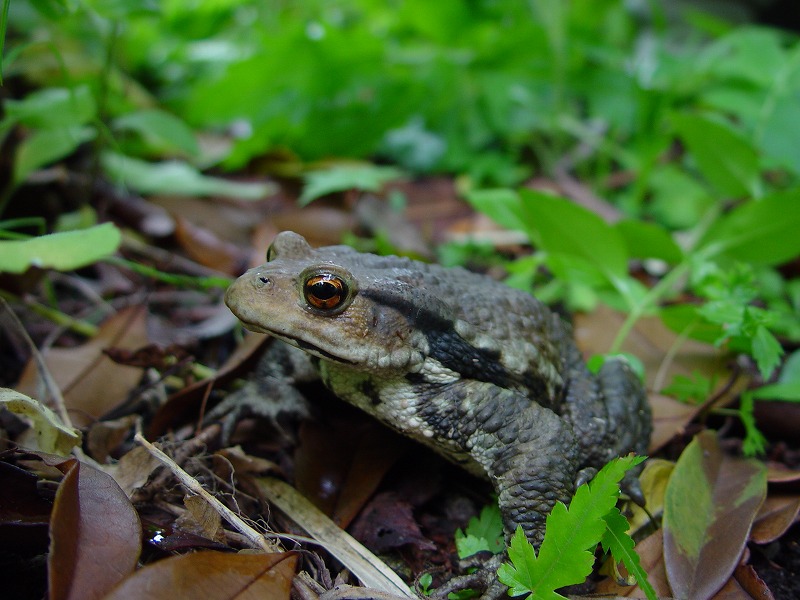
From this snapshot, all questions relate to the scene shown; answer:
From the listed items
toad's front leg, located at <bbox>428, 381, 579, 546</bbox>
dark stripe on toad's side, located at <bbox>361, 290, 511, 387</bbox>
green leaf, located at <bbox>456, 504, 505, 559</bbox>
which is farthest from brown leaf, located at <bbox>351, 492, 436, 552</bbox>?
dark stripe on toad's side, located at <bbox>361, 290, 511, 387</bbox>

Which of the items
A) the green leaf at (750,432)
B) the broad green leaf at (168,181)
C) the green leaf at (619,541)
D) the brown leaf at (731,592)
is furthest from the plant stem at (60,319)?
the green leaf at (750,432)

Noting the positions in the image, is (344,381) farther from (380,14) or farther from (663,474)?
(380,14)

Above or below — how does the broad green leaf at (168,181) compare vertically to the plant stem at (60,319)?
above

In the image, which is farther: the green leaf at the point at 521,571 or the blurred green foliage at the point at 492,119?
the blurred green foliage at the point at 492,119

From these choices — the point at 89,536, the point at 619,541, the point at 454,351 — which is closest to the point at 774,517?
the point at 619,541

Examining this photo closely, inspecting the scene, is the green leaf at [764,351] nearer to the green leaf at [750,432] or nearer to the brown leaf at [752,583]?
the green leaf at [750,432]

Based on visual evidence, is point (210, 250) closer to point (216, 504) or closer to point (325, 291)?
point (325, 291)

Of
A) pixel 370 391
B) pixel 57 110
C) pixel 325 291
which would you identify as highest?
pixel 57 110
